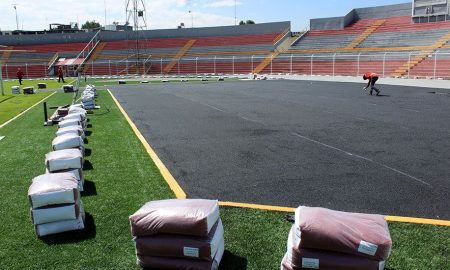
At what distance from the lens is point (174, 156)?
925cm

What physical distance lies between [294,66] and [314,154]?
1467 inches

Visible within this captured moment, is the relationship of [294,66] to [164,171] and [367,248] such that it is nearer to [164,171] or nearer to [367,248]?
[164,171]

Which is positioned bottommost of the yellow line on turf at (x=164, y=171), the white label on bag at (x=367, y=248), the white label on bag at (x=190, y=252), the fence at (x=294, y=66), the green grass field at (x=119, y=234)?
the green grass field at (x=119, y=234)

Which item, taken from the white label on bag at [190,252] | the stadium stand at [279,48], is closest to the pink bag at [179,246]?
the white label on bag at [190,252]

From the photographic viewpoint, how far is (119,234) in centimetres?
520

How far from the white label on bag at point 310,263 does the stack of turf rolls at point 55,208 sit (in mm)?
2841

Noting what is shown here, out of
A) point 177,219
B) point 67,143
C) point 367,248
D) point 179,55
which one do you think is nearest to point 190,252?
point 177,219

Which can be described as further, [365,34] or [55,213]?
[365,34]

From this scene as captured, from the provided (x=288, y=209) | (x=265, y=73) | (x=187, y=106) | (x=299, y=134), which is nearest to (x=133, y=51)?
(x=265, y=73)

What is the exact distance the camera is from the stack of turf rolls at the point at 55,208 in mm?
5203

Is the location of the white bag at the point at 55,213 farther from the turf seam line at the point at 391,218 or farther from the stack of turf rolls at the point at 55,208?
the turf seam line at the point at 391,218

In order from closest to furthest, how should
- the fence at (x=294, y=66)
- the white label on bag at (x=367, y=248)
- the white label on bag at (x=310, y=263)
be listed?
the white label on bag at (x=367, y=248) → the white label on bag at (x=310, y=263) → the fence at (x=294, y=66)

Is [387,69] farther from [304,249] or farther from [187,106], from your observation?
[304,249]

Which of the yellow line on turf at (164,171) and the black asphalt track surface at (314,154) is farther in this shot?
the yellow line on turf at (164,171)
